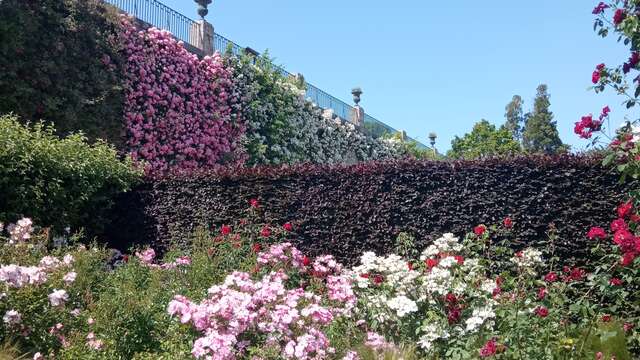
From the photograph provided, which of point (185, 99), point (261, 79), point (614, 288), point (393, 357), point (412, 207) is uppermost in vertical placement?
point (261, 79)

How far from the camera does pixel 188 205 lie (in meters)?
8.66

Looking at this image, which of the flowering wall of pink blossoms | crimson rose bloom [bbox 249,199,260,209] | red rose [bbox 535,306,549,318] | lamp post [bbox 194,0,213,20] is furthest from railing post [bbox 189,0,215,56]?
red rose [bbox 535,306,549,318]

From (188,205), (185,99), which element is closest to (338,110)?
(185,99)

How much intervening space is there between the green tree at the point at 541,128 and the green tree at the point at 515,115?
5.17 metres

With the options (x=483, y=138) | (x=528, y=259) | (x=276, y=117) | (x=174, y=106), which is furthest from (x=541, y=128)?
(x=528, y=259)

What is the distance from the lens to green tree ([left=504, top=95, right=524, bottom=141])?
2034 inches

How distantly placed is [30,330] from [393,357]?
2.63 m

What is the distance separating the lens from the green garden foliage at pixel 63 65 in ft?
29.5

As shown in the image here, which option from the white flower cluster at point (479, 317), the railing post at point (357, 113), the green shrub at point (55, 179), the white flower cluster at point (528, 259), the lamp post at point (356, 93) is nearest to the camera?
the white flower cluster at point (479, 317)

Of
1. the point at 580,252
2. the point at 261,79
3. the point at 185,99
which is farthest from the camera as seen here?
the point at 261,79

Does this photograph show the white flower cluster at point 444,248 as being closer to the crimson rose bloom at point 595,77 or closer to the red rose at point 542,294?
the red rose at point 542,294

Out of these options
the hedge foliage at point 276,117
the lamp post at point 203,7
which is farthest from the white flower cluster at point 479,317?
the lamp post at point 203,7

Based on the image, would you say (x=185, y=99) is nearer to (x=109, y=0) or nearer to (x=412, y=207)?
(x=109, y=0)

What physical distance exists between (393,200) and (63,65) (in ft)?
18.5
